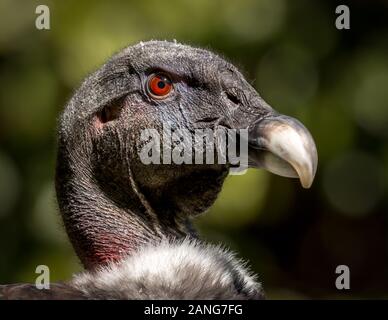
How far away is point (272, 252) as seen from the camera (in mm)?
9852

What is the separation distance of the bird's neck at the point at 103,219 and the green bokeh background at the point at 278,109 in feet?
11.8

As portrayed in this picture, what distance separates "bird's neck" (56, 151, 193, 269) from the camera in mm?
4609

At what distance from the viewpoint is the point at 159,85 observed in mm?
4715

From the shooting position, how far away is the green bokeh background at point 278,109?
8.68 meters

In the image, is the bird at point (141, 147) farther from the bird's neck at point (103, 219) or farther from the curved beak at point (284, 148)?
the curved beak at point (284, 148)

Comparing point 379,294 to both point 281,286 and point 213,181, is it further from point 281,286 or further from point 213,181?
point 213,181

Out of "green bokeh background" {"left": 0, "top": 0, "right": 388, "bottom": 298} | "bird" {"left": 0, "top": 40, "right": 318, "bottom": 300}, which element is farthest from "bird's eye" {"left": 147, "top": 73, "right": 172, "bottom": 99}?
A: "green bokeh background" {"left": 0, "top": 0, "right": 388, "bottom": 298}

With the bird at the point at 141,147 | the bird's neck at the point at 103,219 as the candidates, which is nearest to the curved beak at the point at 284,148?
the bird at the point at 141,147

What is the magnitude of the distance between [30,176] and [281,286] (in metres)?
2.75

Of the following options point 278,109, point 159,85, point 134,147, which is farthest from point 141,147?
point 278,109

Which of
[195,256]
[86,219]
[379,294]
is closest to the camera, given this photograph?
[195,256]

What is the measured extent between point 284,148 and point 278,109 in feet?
16.5

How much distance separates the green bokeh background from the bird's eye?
3.52m

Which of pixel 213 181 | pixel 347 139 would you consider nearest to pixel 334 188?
pixel 347 139
